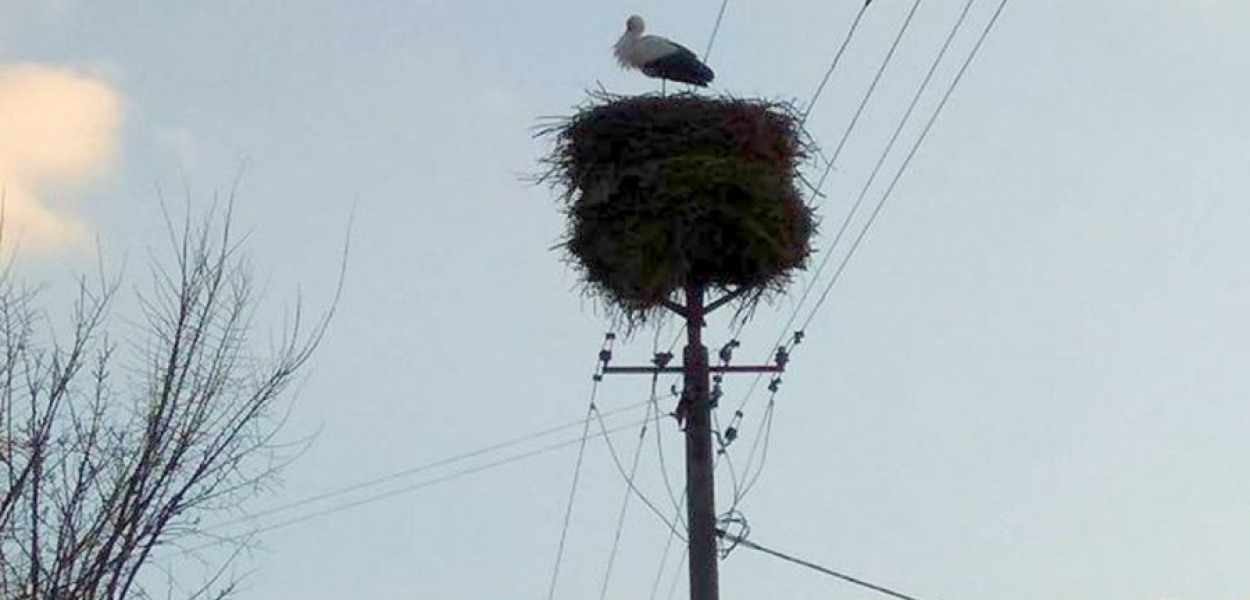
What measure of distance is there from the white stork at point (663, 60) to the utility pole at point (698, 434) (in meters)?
1.38

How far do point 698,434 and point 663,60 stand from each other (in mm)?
2299

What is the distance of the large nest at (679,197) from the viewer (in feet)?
37.3

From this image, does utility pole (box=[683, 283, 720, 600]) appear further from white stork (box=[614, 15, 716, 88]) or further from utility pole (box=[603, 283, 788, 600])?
white stork (box=[614, 15, 716, 88])

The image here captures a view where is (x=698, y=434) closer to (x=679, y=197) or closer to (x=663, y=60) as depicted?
(x=679, y=197)

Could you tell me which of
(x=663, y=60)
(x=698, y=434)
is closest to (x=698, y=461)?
(x=698, y=434)

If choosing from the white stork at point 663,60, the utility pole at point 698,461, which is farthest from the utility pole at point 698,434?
the white stork at point 663,60

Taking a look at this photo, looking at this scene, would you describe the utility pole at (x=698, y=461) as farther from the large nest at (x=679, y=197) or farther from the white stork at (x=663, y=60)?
the white stork at (x=663, y=60)

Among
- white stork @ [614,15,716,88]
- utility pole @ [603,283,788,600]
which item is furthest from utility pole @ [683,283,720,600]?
white stork @ [614,15,716,88]

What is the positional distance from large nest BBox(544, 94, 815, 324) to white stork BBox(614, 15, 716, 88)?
0.78 metres

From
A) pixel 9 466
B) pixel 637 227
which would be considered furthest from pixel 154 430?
pixel 637 227

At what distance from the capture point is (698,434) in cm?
1147

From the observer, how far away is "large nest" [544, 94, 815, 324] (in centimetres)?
1137

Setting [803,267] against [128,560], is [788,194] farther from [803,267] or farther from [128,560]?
[128,560]

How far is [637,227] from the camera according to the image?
11.4 metres
